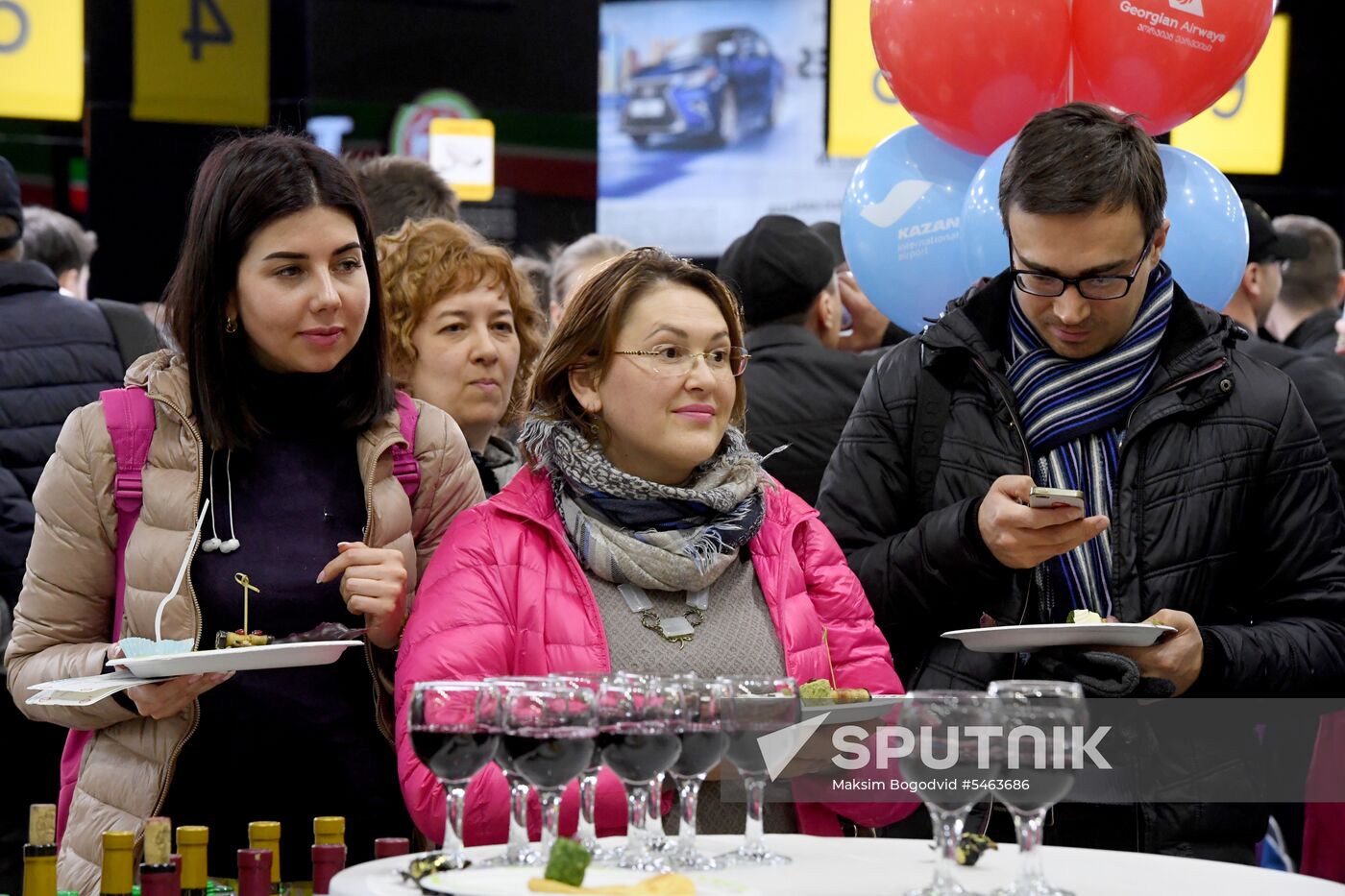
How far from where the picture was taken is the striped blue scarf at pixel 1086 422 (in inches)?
113

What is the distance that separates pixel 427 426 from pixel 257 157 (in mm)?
535

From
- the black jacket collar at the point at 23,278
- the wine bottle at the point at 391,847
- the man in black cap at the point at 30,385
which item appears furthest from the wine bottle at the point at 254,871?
the black jacket collar at the point at 23,278

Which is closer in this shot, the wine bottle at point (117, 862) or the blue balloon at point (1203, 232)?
the wine bottle at point (117, 862)

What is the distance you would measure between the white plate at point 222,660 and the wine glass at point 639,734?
1.71 feet

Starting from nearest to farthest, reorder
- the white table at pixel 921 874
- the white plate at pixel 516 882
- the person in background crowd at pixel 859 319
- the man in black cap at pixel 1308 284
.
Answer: the white plate at pixel 516 882
the white table at pixel 921 874
the person in background crowd at pixel 859 319
the man in black cap at pixel 1308 284

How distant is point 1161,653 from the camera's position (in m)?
2.67

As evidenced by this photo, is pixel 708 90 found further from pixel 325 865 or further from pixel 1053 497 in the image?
pixel 325 865

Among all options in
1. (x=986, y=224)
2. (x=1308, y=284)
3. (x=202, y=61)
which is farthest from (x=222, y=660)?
(x=202, y=61)

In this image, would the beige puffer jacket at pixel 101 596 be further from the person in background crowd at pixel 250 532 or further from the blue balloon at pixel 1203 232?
the blue balloon at pixel 1203 232

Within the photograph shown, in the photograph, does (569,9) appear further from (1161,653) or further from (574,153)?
(1161,653)

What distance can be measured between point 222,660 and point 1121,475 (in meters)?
1.52

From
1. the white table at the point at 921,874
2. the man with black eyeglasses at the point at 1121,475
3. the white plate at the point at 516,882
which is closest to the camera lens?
the white plate at the point at 516,882

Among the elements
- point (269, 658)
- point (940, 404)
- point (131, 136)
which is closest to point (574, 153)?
point (131, 136)

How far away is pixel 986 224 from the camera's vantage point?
3609 millimetres
